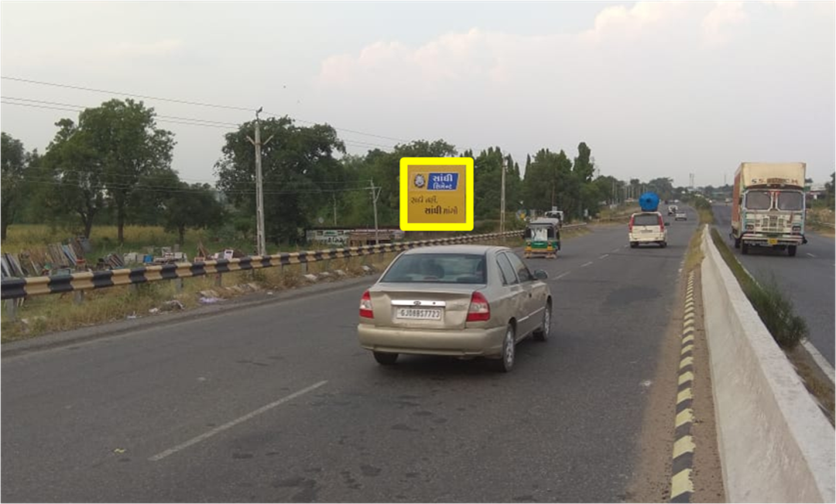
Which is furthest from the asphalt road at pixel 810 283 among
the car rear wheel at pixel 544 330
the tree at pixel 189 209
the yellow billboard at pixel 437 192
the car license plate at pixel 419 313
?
the tree at pixel 189 209

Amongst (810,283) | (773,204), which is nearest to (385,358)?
(810,283)

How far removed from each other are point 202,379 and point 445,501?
4.33 metres

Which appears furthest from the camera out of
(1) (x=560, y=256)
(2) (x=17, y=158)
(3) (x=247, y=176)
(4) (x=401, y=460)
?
(2) (x=17, y=158)

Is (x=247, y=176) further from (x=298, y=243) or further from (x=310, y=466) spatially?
(x=310, y=466)

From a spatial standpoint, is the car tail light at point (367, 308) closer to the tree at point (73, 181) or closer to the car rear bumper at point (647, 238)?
the car rear bumper at point (647, 238)

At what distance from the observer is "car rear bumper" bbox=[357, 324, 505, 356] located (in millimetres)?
7473

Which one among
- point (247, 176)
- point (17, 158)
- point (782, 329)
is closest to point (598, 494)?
point (782, 329)

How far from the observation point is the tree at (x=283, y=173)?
80750 millimetres

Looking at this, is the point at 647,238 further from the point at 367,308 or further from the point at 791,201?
the point at 367,308

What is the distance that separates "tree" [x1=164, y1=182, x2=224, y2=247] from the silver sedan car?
76.4 meters

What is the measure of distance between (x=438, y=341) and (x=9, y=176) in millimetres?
82265

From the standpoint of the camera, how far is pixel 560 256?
111 feet

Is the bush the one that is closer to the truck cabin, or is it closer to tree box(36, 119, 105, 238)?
the truck cabin

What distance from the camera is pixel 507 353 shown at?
809cm
